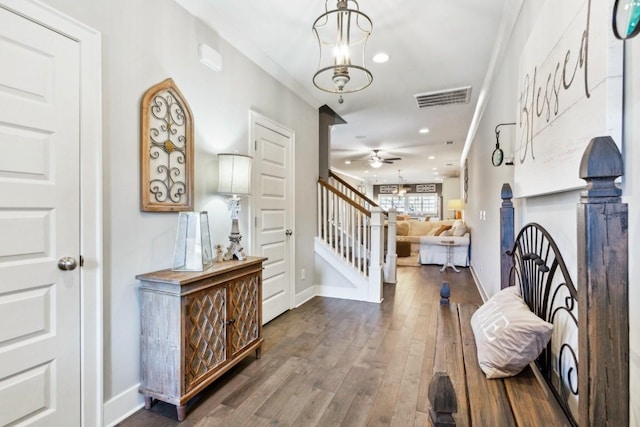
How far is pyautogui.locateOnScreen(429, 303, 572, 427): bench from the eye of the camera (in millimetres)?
1002

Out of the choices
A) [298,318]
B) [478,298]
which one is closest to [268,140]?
[298,318]

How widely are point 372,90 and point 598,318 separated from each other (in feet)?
11.9

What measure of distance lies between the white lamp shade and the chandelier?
89 centimetres

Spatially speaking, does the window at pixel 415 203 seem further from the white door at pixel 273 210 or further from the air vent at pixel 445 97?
the white door at pixel 273 210

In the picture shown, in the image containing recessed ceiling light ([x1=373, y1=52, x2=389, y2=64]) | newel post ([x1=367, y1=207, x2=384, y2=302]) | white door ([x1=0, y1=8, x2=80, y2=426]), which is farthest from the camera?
newel post ([x1=367, y1=207, x2=384, y2=302])

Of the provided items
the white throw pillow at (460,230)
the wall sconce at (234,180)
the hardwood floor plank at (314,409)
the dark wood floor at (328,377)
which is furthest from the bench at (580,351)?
the white throw pillow at (460,230)

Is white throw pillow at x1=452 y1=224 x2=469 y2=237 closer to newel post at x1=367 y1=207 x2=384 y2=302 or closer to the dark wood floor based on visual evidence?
newel post at x1=367 y1=207 x2=384 y2=302

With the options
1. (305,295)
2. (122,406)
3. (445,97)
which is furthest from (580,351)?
(445,97)

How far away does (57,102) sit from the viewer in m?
1.52

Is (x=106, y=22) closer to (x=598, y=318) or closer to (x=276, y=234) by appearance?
(x=276, y=234)

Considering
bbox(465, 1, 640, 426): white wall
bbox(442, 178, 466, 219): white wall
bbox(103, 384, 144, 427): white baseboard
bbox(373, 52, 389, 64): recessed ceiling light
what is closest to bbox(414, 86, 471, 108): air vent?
bbox(465, 1, 640, 426): white wall

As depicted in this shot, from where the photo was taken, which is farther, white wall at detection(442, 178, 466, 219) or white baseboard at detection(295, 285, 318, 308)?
white wall at detection(442, 178, 466, 219)

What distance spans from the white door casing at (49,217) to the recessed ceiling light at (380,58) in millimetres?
2336

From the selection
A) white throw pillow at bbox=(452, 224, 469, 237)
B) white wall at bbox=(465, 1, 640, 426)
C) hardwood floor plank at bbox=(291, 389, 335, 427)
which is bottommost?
hardwood floor plank at bbox=(291, 389, 335, 427)
